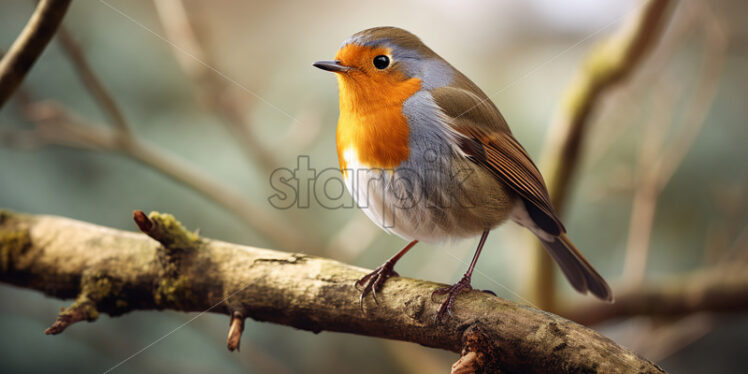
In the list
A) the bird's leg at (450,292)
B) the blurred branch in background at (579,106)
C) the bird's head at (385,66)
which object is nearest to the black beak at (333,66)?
the bird's head at (385,66)

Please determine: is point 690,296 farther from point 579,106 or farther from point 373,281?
point 373,281

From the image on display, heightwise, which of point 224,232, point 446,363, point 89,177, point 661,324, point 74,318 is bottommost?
point 446,363

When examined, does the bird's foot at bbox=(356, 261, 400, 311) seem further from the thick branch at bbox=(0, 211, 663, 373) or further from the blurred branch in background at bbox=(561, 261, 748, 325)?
the blurred branch in background at bbox=(561, 261, 748, 325)

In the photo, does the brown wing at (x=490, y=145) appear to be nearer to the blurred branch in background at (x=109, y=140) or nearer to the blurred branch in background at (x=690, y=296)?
the blurred branch in background at (x=690, y=296)

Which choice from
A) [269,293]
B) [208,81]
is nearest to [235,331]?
[269,293]

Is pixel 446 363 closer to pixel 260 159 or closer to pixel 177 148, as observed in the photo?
pixel 260 159

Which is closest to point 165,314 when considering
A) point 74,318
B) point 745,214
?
point 74,318
